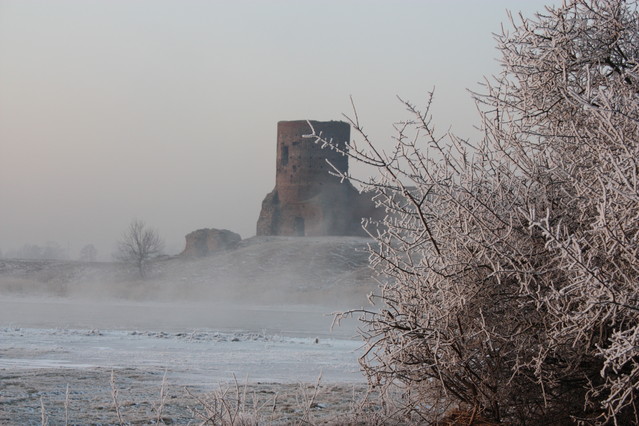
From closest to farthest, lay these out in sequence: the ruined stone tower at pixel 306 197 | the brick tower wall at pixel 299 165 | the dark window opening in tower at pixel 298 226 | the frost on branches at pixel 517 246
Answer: the frost on branches at pixel 517 246 → the ruined stone tower at pixel 306 197 → the brick tower wall at pixel 299 165 → the dark window opening in tower at pixel 298 226

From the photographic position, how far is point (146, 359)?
1010cm

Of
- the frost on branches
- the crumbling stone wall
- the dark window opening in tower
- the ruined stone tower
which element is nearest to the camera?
the frost on branches

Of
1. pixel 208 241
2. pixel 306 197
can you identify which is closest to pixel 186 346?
pixel 208 241

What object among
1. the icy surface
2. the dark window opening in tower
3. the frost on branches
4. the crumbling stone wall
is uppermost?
the dark window opening in tower

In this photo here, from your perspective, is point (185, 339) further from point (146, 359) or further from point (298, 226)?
point (298, 226)

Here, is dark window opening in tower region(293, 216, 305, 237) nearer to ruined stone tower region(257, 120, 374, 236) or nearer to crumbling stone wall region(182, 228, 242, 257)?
ruined stone tower region(257, 120, 374, 236)

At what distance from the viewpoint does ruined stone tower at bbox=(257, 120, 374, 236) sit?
152 feet

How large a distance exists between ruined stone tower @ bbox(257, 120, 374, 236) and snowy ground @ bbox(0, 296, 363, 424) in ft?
86.5

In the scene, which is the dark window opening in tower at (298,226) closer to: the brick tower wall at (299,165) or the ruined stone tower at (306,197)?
the ruined stone tower at (306,197)

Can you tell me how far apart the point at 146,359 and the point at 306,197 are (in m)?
37.0

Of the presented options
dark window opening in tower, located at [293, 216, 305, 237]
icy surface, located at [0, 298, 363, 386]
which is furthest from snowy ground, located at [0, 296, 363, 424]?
dark window opening in tower, located at [293, 216, 305, 237]

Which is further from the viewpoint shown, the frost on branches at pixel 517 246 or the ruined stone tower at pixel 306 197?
the ruined stone tower at pixel 306 197

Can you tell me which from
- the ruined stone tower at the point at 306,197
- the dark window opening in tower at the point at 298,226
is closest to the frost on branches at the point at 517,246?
the ruined stone tower at the point at 306,197

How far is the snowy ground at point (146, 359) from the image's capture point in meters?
5.98
